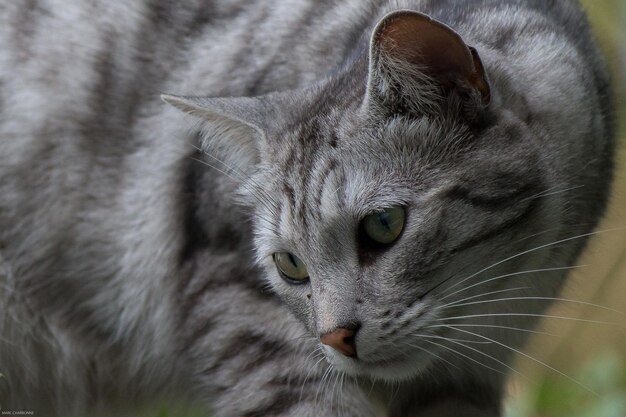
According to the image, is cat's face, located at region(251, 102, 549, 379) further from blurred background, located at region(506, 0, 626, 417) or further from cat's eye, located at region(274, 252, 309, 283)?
blurred background, located at region(506, 0, 626, 417)

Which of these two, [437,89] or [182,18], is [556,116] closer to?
[437,89]

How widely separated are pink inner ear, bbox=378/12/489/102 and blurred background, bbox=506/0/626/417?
698mm

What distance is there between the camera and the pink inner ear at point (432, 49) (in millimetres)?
1698

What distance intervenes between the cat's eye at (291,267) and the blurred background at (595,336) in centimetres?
64

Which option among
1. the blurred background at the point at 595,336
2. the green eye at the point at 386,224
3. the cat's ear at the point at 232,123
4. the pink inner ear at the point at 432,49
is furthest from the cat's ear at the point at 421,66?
the blurred background at the point at 595,336

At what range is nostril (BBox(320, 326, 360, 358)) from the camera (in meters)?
1.81

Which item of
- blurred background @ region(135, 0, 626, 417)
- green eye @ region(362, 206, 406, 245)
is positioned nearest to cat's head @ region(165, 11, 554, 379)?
green eye @ region(362, 206, 406, 245)

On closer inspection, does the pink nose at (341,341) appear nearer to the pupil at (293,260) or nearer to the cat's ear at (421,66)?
the pupil at (293,260)

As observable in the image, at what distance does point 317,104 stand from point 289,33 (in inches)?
17.4

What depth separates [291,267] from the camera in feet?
6.64

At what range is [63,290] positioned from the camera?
99.2 inches

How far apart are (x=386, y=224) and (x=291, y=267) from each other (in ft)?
0.94

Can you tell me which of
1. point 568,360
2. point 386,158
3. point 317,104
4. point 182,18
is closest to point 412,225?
point 386,158

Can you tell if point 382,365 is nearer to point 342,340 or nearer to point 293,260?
point 342,340
